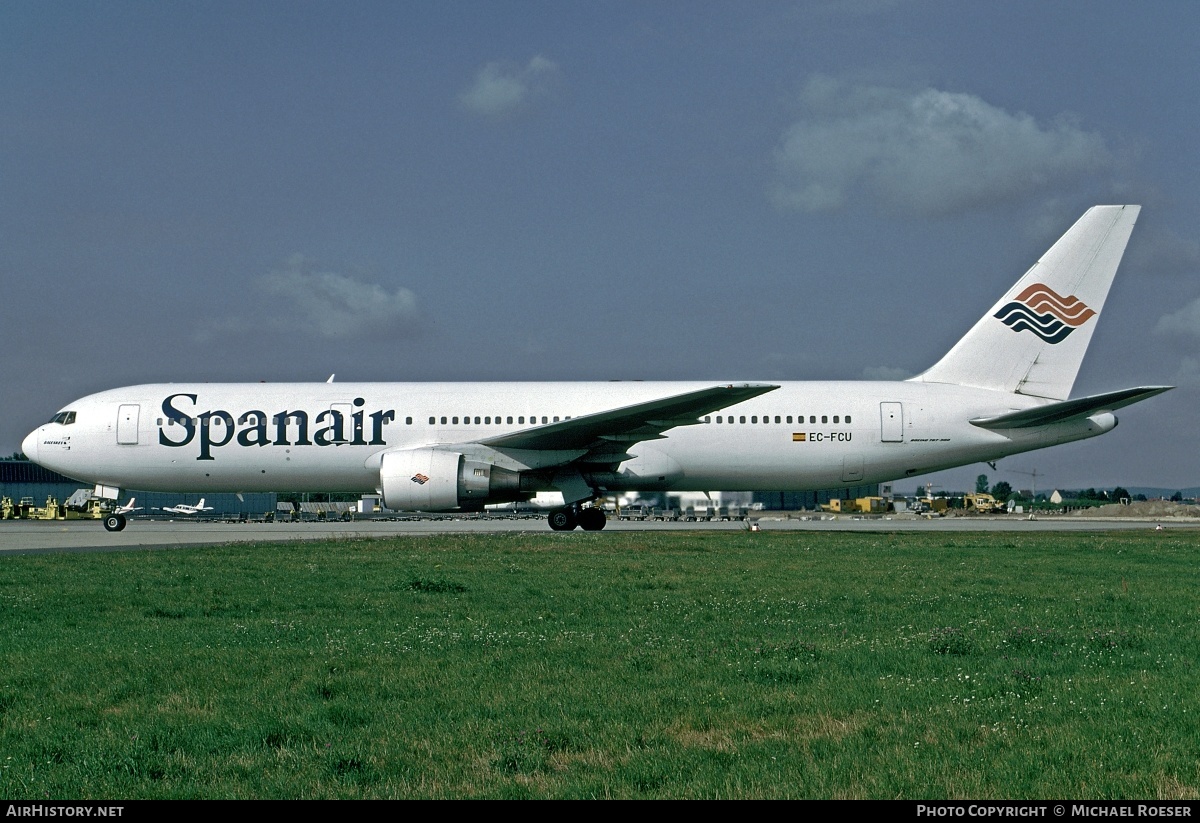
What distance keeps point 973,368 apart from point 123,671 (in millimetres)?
24101

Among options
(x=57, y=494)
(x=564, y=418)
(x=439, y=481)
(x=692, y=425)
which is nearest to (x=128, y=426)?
(x=439, y=481)

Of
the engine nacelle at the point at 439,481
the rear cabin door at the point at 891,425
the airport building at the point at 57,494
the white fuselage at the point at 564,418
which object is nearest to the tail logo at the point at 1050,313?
the white fuselage at the point at 564,418

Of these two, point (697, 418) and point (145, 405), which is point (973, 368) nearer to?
point (697, 418)

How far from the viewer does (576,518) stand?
27422 mm

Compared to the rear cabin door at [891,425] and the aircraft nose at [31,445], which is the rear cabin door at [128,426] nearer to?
the aircraft nose at [31,445]

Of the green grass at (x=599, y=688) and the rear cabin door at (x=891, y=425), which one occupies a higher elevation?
the rear cabin door at (x=891, y=425)

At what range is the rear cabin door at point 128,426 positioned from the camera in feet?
91.1

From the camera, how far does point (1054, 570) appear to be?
14.8 metres

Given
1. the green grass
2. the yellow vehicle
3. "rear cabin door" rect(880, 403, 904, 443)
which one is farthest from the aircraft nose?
the yellow vehicle

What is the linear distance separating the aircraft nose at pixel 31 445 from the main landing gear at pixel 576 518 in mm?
14340

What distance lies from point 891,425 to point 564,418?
818cm

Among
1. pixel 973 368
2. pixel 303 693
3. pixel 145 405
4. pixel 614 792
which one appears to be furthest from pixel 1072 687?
pixel 145 405

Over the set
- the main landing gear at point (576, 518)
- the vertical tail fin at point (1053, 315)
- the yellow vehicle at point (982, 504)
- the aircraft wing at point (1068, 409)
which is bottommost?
the yellow vehicle at point (982, 504)

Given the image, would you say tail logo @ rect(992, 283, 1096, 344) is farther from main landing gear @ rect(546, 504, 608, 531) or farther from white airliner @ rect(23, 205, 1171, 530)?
main landing gear @ rect(546, 504, 608, 531)
